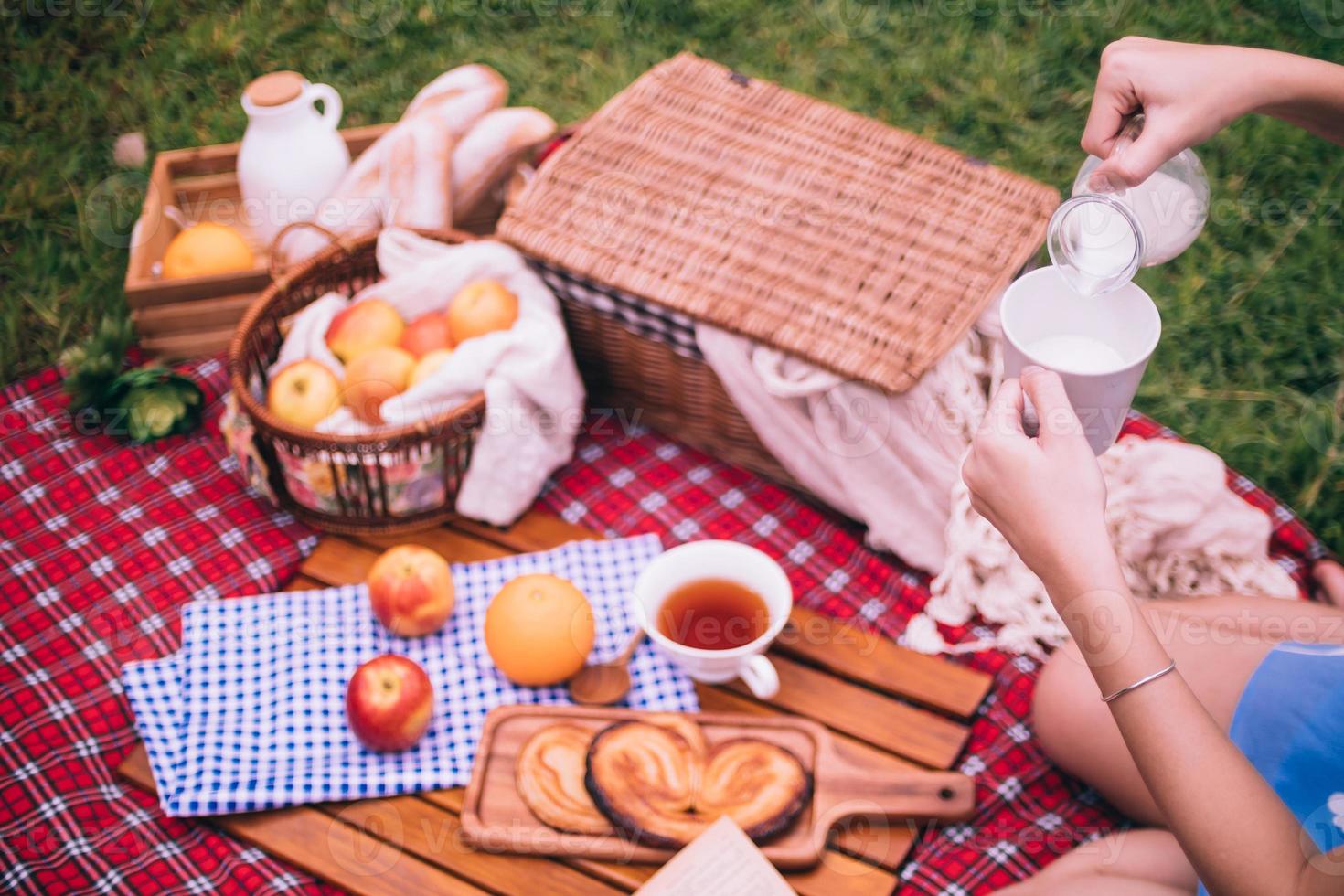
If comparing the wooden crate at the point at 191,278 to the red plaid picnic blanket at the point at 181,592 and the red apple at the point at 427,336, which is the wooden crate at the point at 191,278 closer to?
the red plaid picnic blanket at the point at 181,592

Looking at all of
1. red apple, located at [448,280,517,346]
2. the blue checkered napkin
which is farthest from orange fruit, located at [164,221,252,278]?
the blue checkered napkin

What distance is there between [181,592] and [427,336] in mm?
515

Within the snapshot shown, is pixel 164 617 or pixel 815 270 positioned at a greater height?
pixel 815 270

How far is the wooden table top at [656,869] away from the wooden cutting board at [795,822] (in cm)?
3

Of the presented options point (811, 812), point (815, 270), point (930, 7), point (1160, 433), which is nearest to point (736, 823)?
point (811, 812)

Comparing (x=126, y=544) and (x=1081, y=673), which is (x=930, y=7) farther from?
(x=126, y=544)

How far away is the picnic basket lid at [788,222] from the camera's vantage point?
1.54 meters

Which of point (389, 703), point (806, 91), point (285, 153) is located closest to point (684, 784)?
point (389, 703)

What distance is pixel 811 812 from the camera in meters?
1.32

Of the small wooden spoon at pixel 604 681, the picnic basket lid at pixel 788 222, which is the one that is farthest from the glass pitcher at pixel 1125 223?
the small wooden spoon at pixel 604 681

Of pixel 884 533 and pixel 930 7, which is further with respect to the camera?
pixel 930 7

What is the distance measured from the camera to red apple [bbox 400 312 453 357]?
5.48ft

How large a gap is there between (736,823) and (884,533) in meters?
0.52

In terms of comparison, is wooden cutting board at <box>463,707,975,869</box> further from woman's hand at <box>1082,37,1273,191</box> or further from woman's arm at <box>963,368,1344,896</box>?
woman's hand at <box>1082,37,1273,191</box>
